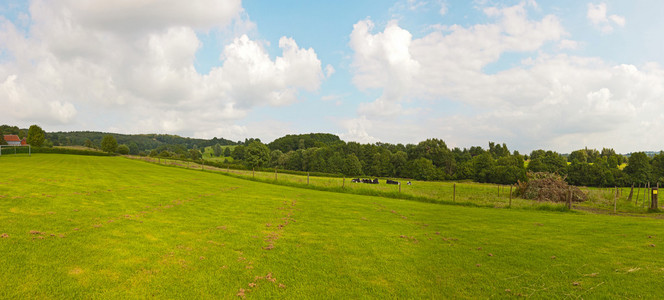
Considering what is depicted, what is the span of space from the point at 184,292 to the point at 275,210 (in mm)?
10470

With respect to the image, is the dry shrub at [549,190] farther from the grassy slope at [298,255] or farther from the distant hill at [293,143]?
the distant hill at [293,143]

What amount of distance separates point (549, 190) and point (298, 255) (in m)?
41.6

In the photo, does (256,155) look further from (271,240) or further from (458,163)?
(271,240)

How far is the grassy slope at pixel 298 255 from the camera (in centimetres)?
661

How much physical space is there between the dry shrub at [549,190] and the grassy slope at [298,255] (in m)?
25.6

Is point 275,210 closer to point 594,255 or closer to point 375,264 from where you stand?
point 375,264

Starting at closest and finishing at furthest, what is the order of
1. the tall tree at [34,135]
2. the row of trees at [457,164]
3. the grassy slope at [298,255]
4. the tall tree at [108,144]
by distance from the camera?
the grassy slope at [298,255], the row of trees at [457,164], the tall tree at [34,135], the tall tree at [108,144]

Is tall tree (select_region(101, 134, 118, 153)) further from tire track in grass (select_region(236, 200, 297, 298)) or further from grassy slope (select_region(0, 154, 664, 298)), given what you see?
tire track in grass (select_region(236, 200, 297, 298))

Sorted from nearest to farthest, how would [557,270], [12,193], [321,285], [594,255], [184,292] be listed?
[184,292], [321,285], [557,270], [594,255], [12,193]

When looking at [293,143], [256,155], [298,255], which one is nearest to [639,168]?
[298,255]

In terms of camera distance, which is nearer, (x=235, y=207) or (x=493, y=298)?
(x=493, y=298)

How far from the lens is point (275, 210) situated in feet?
55.0

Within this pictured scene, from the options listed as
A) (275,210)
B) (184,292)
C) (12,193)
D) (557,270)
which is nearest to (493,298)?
(557,270)

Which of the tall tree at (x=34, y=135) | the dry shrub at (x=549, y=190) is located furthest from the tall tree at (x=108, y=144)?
the dry shrub at (x=549, y=190)
